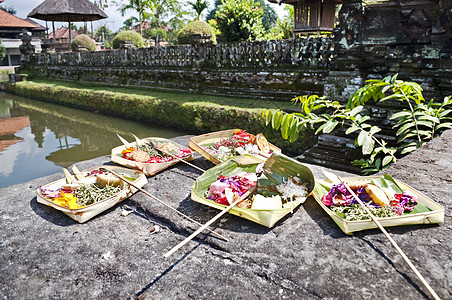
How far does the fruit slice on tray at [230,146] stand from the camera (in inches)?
113

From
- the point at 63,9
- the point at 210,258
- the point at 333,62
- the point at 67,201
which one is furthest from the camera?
the point at 63,9

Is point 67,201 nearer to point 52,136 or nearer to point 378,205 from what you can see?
point 378,205

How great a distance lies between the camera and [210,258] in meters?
1.67

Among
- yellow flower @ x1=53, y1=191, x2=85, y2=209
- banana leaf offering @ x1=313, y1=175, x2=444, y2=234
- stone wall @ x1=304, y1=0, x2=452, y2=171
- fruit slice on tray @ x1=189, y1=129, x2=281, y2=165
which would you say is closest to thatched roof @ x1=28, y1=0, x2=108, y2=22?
stone wall @ x1=304, y1=0, x2=452, y2=171

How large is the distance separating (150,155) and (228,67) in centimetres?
466

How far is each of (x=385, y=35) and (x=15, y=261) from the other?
4.34m

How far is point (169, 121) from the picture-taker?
7.22 metres

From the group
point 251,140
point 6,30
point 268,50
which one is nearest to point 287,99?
point 268,50

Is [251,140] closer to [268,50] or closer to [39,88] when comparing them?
[268,50]

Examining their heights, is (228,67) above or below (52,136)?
above

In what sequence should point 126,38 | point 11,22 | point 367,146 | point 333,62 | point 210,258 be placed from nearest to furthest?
1. point 210,258
2. point 367,146
3. point 333,62
4. point 126,38
5. point 11,22

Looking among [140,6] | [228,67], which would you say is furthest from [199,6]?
[228,67]

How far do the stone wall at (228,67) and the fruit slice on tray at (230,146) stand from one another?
3.03 m

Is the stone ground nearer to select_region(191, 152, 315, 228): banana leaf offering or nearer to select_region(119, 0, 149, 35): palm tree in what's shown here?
select_region(191, 152, 315, 228): banana leaf offering
